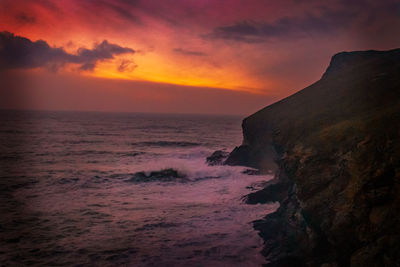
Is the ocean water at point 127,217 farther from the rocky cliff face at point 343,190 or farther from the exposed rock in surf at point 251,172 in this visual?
the rocky cliff face at point 343,190

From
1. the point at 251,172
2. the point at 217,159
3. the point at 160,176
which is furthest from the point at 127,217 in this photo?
the point at 217,159

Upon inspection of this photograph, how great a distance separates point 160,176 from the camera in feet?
112

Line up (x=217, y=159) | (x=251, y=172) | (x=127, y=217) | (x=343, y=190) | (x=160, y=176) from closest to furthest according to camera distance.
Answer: (x=343, y=190)
(x=127, y=217)
(x=251, y=172)
(x=160, y=176)
(x=217, y=159)

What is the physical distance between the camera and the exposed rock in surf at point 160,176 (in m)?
32.4

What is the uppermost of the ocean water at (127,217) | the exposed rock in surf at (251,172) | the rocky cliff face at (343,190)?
the rocky cliff face at (343,190)

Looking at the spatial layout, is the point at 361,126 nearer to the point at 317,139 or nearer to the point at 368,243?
the point at 317,139

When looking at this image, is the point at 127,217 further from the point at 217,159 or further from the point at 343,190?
the point at 217,159

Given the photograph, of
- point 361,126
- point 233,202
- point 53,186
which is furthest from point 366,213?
point 53,186

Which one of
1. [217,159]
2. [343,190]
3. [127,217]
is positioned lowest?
[127,217]

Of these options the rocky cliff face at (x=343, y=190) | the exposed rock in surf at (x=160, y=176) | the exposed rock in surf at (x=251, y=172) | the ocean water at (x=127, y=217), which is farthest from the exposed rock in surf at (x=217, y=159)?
the rocky cliff face at (x=343, y=190)

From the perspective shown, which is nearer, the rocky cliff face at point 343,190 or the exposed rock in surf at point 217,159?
the rocky cliff face at point 343,190

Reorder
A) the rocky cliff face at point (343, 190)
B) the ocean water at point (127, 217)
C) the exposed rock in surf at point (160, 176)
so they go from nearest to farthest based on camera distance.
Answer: the rocky cliff face at point (343, 190) → the ocean water at point (127, 217) → the exposed rock in surf at point (160, 176)

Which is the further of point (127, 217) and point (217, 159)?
point (217, 159)

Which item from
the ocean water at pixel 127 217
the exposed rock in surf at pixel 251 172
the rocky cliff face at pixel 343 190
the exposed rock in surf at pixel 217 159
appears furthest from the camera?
the exposed rock in surf at pixel 217 159
